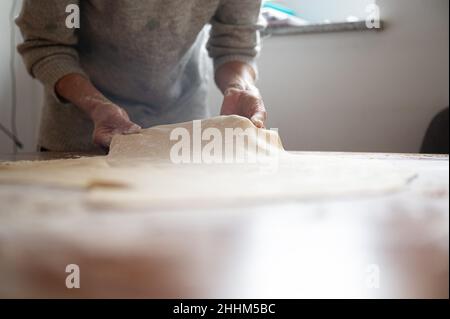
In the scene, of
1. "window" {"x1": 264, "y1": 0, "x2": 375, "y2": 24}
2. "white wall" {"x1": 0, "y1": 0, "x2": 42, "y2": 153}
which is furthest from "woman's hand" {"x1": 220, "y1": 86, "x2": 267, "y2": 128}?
"white wall" {"x1": 0, "y1": 0, "x2": 42, "y2": 153}

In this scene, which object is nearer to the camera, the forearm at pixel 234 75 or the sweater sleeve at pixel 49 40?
the sweater sleeve at pixel 49 40

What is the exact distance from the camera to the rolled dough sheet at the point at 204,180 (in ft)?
1.09

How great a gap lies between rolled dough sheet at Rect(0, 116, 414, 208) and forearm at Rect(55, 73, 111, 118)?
25 cm

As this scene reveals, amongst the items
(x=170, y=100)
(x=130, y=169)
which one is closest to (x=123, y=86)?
(x=170, y=100)

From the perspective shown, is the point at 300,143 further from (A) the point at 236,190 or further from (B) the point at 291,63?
(A) the point at 236,190

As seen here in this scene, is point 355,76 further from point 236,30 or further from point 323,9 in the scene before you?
point 236,30

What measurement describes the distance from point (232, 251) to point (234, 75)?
0.81 meters

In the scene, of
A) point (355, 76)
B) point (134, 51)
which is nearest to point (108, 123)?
point (134, 51)

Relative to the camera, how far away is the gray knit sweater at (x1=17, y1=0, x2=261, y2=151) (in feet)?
2.87

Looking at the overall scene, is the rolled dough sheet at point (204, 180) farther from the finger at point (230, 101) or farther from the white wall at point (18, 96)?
the white wall at point (18, 96)

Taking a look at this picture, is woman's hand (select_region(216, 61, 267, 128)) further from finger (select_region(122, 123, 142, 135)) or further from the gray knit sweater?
finger (select_region(122, 123, 142, 135))

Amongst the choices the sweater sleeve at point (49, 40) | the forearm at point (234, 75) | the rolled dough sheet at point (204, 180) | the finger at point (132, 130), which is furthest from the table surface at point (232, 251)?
the forearm at point (234, 75)

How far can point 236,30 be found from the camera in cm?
105

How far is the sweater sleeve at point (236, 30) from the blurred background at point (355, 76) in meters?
0.40
